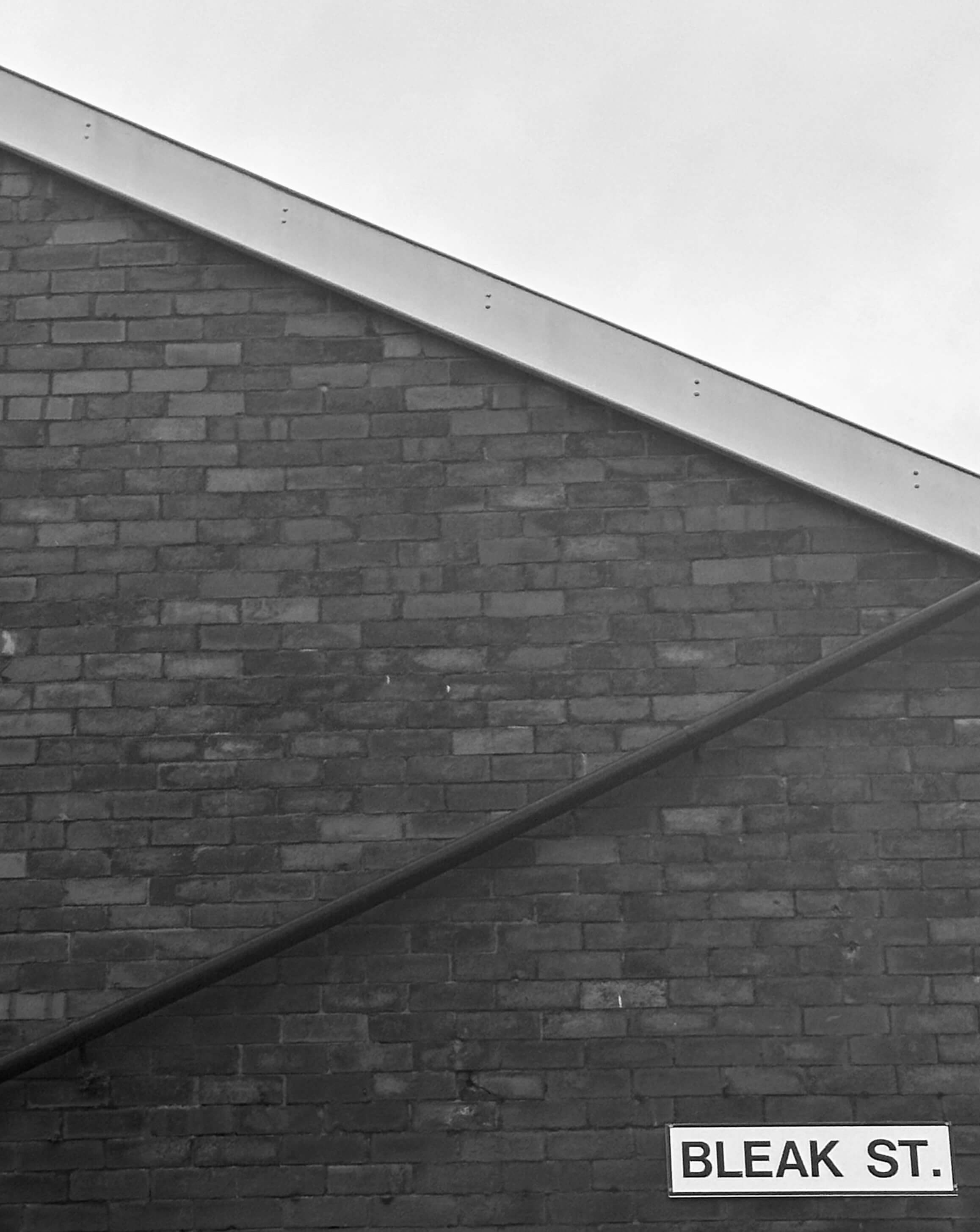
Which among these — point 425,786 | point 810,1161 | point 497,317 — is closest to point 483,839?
point 425,786

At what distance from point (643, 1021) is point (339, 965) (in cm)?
110

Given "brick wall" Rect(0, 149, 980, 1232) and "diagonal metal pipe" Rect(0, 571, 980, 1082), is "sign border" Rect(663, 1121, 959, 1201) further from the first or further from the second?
"diagonal metal pipe" Rect(0, 571, 980, 1082)

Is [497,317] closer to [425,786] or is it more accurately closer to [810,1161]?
[425,786]

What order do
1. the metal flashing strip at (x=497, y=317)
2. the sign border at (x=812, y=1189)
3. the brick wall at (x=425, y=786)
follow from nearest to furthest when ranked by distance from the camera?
the sign border at (x=812, y=1189) → the brick wall at (x=425, y=786) → the metal flashing strip at (x=497, y=317)

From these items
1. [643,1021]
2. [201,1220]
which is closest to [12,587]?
[201,1220]

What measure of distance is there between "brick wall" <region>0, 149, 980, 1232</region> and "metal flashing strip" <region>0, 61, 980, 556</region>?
0.39 feet

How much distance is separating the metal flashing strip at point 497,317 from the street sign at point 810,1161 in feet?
7.08

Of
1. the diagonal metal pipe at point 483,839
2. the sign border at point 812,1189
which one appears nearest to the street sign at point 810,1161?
the sign border at point 812,1189

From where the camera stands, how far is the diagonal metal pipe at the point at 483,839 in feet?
20.6

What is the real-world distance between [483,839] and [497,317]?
2.07 m

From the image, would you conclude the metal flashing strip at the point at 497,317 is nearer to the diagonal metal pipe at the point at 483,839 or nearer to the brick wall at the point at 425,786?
the brick wall at the point at 425,786

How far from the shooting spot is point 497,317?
277 inches

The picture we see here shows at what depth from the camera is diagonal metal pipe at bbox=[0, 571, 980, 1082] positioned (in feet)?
20.6

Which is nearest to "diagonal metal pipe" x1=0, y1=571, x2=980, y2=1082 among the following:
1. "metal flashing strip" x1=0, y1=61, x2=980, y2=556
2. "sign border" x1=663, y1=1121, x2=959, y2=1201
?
"metal flashing strip" x1=0, y1=61, x2=980, y2=556
